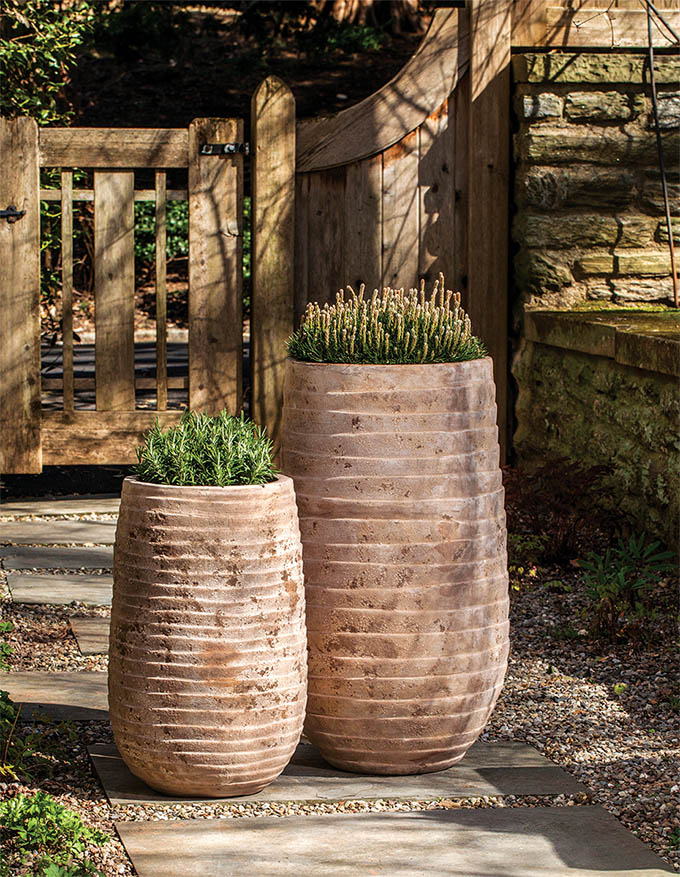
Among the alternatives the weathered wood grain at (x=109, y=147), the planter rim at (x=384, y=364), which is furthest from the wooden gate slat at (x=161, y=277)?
the planter rim at (x=384, y=364)

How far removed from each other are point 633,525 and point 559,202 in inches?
71.4

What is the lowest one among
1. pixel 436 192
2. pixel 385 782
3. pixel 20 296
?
pixel 385 782

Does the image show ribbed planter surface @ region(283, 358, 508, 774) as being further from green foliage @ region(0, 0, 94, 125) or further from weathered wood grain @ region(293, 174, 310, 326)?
green foliage @ region(0, 0, 94, 125)

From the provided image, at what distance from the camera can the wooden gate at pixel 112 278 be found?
20.8ft

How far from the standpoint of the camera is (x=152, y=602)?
311 cm

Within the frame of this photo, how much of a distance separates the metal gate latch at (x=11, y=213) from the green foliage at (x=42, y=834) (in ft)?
13.2

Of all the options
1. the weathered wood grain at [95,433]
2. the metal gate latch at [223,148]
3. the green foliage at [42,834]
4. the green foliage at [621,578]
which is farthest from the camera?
the weathered wood grain at [95,433]

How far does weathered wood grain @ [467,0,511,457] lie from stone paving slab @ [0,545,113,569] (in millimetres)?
2242

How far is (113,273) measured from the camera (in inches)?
253

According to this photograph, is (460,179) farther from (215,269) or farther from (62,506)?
(62,506)

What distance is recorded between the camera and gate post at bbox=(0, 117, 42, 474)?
247 inches

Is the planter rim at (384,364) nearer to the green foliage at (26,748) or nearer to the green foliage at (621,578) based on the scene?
the green foliage at (26,748)

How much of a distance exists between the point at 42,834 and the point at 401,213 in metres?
4.30

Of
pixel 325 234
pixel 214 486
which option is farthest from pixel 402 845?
pixel 325 234
